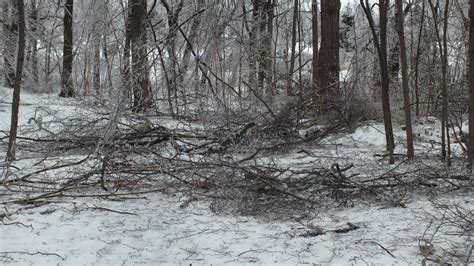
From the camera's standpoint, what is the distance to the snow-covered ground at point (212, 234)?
3088 mm

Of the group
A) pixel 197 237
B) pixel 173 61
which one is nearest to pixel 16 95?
pixel 173 61

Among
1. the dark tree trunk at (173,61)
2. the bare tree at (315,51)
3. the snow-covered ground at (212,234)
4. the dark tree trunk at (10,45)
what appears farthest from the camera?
the dark tree trunk at (10,45)

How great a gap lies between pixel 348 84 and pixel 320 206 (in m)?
6.14

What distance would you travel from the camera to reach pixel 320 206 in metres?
4.10

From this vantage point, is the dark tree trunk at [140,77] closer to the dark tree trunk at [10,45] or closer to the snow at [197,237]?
the snow at [197,237]

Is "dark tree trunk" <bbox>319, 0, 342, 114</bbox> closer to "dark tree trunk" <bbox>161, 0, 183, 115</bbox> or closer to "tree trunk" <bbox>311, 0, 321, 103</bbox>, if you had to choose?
"tree trunk" <bbox>311, 0, 321, 103</bbox>

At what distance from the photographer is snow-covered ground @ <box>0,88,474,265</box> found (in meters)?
3.09

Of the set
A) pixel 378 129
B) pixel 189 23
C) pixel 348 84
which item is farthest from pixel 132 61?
pixel 348 84

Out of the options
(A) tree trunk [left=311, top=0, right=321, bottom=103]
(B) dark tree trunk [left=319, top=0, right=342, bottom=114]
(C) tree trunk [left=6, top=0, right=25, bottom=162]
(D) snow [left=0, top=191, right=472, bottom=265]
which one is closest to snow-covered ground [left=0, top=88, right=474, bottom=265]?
(D) snow [left=0, top=191, right=472, bottom=265]

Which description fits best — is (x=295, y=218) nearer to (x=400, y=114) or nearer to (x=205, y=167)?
(x=205, y=167)

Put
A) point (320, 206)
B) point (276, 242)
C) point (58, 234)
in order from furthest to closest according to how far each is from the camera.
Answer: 1. point (320, 206)
2. point (58, 234)
3. point (276, 242)

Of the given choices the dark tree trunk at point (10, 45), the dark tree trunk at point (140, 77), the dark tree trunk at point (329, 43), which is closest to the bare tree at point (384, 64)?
the dark tree trunk at point (140, 77)

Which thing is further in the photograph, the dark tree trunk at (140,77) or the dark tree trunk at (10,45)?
the dark tree trunk at (10,45)

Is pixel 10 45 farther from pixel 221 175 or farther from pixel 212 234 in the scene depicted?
pixel 212 234
